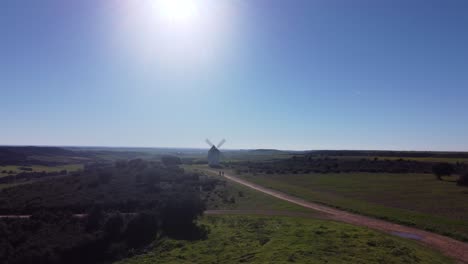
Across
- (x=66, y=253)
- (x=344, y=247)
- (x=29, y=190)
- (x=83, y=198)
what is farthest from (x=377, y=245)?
(x=29, y=190)

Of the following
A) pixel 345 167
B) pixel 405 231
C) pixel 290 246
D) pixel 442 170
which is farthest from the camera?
pixel 345 167

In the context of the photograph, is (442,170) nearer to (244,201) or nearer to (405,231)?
(244,201)

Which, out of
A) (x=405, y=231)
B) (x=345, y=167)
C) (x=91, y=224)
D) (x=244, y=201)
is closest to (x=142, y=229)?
(x=91, y=224)

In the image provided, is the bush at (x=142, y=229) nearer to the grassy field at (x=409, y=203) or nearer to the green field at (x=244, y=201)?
the green field at (x=244, y=201)

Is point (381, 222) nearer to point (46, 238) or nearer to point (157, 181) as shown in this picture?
point (46, 238)

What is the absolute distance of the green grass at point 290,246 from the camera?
14.3 metres

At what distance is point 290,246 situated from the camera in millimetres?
16031

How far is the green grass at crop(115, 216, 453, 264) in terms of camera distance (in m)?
14.3

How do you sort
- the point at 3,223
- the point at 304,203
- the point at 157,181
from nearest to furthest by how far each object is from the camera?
the point at 3,223, the point at 304,203, the point at 157,181

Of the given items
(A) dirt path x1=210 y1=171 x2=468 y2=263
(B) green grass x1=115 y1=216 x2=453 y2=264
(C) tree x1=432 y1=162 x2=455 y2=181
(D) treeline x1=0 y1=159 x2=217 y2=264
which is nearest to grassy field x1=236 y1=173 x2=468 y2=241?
(A) dirt path x1=210 y1=171 x2=468 y2=263

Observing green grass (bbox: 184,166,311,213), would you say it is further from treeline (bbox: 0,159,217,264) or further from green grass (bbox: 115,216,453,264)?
green grass (bbox: 115,216,453,264)

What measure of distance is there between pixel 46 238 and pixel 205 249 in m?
11.7

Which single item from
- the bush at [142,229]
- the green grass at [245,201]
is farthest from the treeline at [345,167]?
the bush at [142,229]

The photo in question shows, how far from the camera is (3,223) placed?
2406cm
